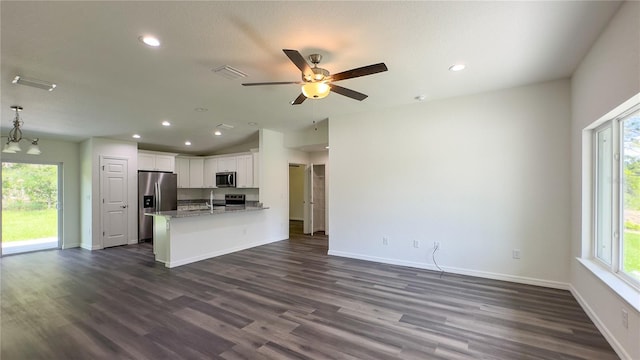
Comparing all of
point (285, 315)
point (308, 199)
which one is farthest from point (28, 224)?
point (285, 315)

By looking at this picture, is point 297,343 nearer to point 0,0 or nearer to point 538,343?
point 538,343

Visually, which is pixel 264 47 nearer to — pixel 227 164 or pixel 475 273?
pixel 475 273

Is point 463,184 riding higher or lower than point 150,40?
lower

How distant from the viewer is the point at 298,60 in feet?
7.49

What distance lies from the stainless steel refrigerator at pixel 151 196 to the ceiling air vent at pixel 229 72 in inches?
218

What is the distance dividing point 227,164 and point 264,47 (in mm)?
5733

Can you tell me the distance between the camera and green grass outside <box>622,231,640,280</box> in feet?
7.57

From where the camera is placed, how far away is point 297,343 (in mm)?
2441

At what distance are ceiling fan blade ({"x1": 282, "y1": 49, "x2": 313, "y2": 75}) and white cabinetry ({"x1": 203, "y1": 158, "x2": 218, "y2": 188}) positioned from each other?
253 inches

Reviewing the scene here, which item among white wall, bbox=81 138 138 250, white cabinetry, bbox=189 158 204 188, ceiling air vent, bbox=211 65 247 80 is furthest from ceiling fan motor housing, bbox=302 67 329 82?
white cabinetry, bbox=189 158 204 188

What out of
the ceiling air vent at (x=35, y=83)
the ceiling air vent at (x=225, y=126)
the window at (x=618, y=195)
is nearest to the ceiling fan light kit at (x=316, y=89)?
the window at (x=618, y=195)

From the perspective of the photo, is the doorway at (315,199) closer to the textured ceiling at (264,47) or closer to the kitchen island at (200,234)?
the kitchen island at (200,234)

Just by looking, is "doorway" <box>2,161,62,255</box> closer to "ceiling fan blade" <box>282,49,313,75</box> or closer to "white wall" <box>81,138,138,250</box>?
"white wall" <box>81,138,138,250</box>

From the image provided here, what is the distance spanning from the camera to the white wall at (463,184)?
3666 millimetres
